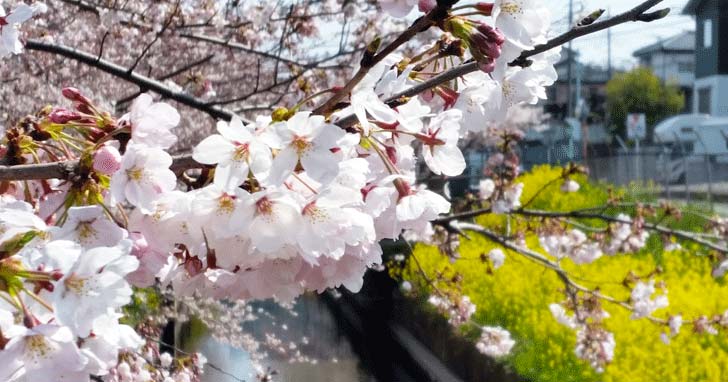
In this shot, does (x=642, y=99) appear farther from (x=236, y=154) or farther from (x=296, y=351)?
(x=236, y=154)

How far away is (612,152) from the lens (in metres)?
20.5

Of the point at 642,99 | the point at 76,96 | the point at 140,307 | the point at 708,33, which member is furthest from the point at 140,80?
the point at 642,99

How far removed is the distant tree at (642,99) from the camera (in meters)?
39.1

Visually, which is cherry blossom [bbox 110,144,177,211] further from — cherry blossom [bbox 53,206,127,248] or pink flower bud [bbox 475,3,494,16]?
pink flower bud [bbox 475,3,494,16]

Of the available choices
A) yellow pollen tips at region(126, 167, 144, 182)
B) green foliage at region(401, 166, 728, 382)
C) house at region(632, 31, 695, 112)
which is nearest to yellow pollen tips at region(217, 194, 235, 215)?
yellow pollen tips at region(126, 167, 144, 182)

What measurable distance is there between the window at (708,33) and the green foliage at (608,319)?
75.4 feet

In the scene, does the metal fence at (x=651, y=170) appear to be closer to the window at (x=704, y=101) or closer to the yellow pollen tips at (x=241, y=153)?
the window at (x=704, y=101)

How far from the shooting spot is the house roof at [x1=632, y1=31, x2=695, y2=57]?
4588cm

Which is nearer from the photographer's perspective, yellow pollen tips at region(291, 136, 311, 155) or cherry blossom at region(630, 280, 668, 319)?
yellow pollen tips at region(291, 136, 311, 155)

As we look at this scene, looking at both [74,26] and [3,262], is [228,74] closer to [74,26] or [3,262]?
[74,26]

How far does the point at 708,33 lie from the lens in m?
30.2

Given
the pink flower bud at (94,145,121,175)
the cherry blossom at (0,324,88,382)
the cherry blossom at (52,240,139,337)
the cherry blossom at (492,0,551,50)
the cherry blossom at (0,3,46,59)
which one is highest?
the cherry blossom at (0,3,46,59)

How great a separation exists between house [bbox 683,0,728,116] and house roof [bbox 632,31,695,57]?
1306 cm

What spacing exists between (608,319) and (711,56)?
28.7 metres
